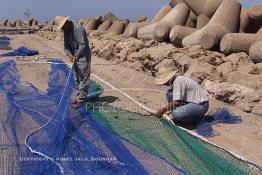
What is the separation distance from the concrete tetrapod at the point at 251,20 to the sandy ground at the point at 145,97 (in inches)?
157

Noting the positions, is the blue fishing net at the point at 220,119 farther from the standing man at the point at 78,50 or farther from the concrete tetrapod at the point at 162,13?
the concrete tetrapod at the point at 162,13

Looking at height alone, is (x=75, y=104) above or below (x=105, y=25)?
above

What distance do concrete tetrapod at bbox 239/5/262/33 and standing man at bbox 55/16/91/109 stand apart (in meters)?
6.99

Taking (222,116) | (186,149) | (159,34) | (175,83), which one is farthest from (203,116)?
(159,34)

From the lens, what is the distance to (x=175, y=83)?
640 centimetres

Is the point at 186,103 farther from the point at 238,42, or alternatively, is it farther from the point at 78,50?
the point at 238,42

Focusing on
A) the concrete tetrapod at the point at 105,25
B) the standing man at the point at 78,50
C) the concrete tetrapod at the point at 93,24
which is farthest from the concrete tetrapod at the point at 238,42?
the concrete tetrapod at the point at 93,24

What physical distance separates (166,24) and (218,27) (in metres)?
3.76

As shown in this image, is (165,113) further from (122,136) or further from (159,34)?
(159,34)

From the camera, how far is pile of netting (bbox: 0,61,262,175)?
4.98 metres

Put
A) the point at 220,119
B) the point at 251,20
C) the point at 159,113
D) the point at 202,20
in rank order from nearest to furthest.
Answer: the point at 159,113
the point at 220,119
the point at 251,20
the point at 202,20

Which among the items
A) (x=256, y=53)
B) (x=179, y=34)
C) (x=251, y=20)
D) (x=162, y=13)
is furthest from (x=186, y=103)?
(x=162, y=13)

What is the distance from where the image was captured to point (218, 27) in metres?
13.4

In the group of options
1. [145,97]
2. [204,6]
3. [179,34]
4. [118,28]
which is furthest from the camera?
[118,28]
